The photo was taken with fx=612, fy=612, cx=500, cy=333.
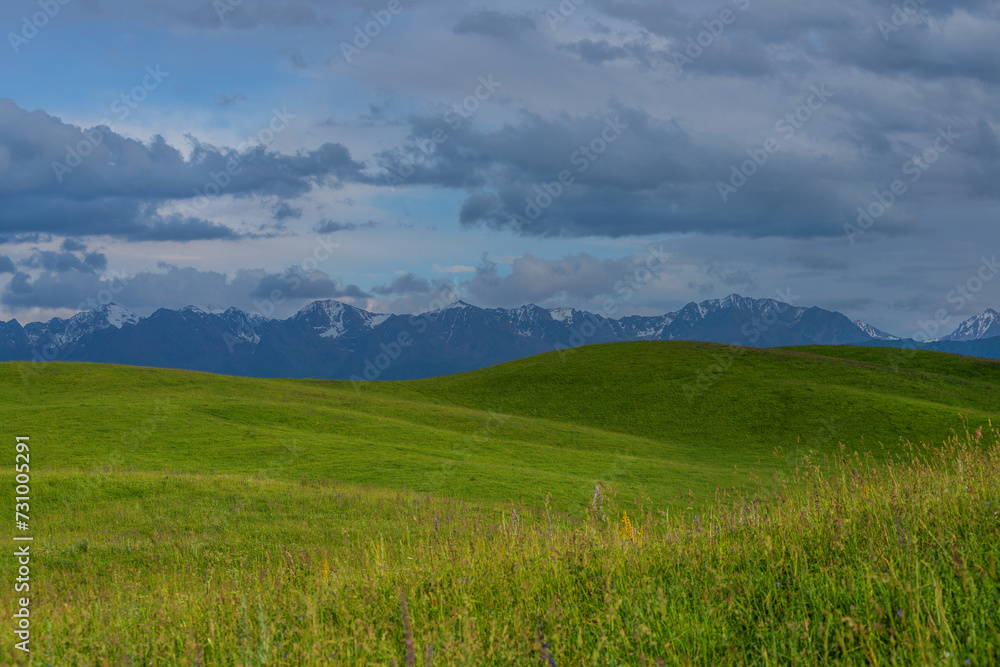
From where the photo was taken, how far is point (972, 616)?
438 centimetres

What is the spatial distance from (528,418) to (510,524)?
48526mm

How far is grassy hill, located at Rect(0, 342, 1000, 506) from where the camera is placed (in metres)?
32.8

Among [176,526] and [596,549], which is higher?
[596,549]

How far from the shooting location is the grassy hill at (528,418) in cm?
3281

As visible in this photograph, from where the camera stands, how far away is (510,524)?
10.4 m

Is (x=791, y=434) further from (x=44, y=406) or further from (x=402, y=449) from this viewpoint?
(x=44, y=406)

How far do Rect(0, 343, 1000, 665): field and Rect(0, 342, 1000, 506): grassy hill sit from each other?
0.36 m

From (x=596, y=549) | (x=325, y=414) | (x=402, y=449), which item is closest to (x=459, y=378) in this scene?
(x=325, y=414)

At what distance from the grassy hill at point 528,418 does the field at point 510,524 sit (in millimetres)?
359

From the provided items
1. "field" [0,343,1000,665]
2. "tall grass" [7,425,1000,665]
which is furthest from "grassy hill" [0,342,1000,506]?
"tall grass" [7,425,1000,665]

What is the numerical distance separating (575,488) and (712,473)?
36.1ft

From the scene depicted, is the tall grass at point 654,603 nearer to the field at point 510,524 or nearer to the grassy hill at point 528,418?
the field at point 510,524

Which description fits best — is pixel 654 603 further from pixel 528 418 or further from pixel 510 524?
pixel 528 418

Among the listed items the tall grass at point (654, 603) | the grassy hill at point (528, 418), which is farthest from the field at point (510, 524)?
the grassy hill at point (528, 418)
